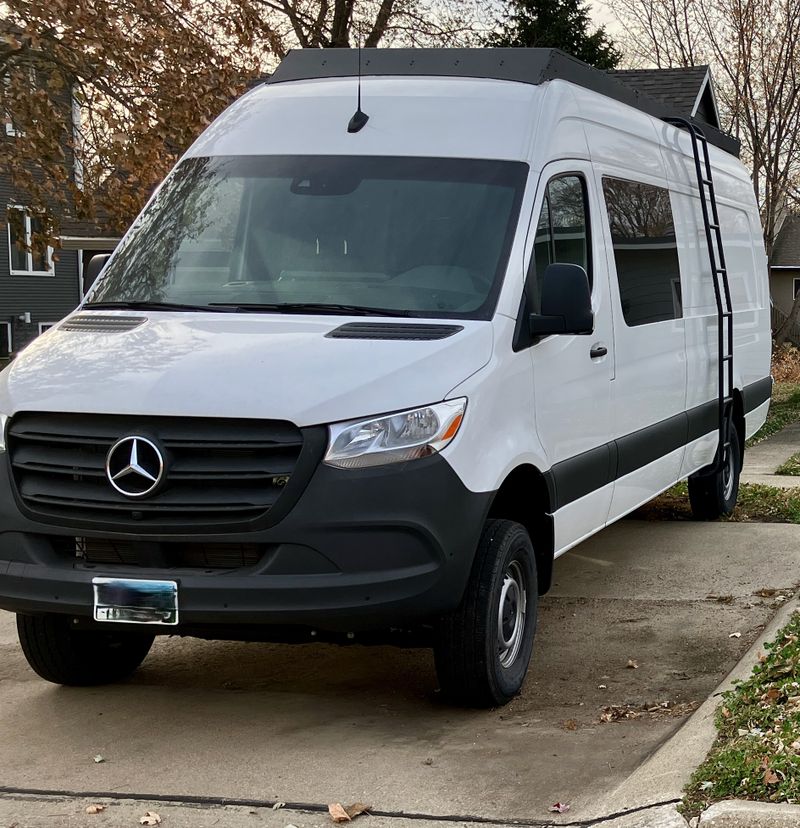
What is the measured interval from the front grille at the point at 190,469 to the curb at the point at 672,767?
1.50m

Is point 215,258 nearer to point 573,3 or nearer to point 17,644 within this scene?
point 17,644

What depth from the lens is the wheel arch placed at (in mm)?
5695

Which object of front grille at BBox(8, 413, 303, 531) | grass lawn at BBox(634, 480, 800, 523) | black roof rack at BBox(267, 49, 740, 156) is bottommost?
grass lawn at BBox(634, 480, 800, 523)

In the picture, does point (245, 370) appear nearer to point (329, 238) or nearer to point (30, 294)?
point (329, 238)

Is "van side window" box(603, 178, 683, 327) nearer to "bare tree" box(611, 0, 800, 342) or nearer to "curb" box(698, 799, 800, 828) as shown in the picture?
"curb" box(698, 799, 800, 828)

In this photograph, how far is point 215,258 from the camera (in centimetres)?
607

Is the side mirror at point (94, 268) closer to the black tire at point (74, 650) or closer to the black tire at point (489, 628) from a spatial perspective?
the black tire at point (74, 650)

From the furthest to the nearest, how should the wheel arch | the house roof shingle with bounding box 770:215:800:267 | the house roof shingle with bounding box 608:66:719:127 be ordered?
1. the house roof shingle with bounding box 770:215:800:267
2. the house roof shingle with bounding box 608:66:719:127
3. the wheel arch

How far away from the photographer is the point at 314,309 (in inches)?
220

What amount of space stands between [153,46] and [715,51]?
15818mm

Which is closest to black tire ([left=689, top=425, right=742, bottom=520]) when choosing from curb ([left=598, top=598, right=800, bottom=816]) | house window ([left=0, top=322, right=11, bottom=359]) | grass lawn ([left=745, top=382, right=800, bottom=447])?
curb ([left=598, top=598, right=800, bottom=816])

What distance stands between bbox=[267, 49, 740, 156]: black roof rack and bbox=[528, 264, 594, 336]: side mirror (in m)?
1.16

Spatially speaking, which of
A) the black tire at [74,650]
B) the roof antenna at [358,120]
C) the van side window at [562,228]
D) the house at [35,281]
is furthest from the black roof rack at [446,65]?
the house at [35,281]

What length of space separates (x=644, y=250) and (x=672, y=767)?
3726 millimetres
